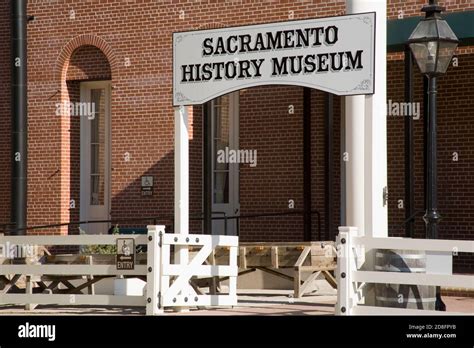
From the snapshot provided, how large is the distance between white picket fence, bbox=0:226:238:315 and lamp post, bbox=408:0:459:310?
2.98 metres

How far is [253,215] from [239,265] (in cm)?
439

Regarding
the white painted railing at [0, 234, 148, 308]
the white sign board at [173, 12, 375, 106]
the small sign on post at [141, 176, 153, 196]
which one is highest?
the white sign board at [173, 12, 375, 106]

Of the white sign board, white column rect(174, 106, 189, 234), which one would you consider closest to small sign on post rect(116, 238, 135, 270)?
white column rect(174, 106, 189, 234)

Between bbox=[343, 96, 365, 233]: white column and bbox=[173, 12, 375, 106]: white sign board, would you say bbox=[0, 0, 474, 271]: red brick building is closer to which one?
bbox=[343, 96, 365, 233]: white column

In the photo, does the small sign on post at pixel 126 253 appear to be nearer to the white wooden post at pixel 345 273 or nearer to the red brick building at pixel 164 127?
the white wooden post at pixel 345 273

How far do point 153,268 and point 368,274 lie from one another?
2879mm

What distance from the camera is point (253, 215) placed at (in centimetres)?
2056

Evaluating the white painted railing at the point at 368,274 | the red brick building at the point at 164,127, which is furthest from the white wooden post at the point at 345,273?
the red brick building at the point at 164,127

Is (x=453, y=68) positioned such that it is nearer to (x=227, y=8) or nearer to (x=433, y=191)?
(x=227, y=8)

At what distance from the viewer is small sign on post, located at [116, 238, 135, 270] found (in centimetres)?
1435

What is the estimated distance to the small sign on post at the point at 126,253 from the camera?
14.3 meters

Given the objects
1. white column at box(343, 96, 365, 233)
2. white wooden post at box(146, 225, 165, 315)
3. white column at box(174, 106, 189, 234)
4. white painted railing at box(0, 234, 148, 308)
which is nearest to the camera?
white wooden post at box(146, 225, 165, 315)

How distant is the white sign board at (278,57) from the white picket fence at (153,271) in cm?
204

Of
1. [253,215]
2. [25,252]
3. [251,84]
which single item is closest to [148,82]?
[253,215]
